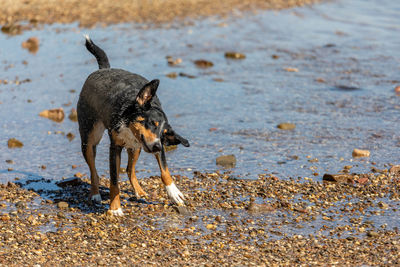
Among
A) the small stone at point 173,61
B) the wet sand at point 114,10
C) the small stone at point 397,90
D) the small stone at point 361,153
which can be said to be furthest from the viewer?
the wet sand at point 114,10

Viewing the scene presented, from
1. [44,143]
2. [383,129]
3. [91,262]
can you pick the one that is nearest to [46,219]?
[91,262]

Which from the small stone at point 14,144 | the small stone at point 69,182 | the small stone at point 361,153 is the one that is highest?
the small stone at point 361,153

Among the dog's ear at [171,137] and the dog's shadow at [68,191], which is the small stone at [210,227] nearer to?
the dog's ear at [171,137]

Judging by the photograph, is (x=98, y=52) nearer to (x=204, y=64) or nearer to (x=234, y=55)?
(x=204, y=64)

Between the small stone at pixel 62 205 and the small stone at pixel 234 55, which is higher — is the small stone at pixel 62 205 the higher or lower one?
the lower one

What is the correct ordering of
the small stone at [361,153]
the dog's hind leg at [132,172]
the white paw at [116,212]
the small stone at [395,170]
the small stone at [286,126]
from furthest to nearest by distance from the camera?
the small stone at [286,126] < the small stone at [361,153] < the small stone at [395,170] < the dog's hind leg at [132,172] < the white paw at [116,212]

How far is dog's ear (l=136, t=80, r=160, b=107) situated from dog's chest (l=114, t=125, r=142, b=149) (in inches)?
18.0

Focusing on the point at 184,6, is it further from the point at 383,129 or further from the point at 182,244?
the point at 182,244

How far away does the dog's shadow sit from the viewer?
28.5ft

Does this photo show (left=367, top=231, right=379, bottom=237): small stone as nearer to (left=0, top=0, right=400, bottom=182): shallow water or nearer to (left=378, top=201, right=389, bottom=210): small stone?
(left=378, top=201, right=389, bottom=210): small stone

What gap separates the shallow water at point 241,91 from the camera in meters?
10.7

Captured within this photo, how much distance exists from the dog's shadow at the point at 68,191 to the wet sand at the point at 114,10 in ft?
46.6

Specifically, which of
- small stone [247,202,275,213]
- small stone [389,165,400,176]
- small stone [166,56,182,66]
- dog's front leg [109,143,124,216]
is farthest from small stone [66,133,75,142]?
small stone [166,56,182,66]

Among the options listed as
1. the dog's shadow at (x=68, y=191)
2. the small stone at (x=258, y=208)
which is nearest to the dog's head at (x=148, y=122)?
the dog's shadow at (x=68, y=191)
